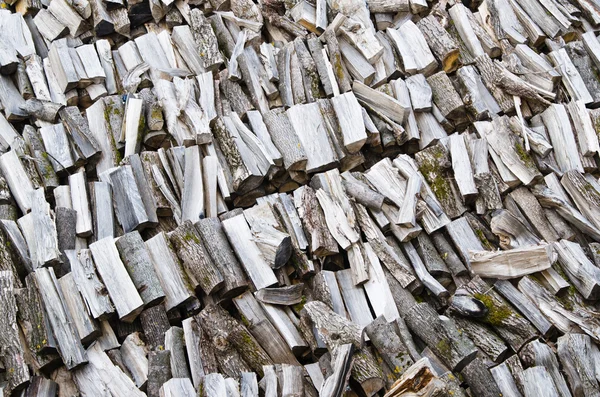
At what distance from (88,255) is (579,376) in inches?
132

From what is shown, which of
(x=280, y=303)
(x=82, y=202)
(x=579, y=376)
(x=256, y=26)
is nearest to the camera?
(x=579, y=376)

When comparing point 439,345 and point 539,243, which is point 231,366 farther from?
point 539,243

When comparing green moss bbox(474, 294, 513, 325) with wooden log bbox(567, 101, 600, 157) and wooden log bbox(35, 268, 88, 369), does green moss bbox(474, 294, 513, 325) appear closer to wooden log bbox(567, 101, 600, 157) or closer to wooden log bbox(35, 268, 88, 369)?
wooden log bbox(567, 101, 600, 157)

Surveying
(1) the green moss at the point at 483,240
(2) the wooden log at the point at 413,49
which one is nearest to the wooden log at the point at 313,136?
(2) the wooden log at the point at 413,49

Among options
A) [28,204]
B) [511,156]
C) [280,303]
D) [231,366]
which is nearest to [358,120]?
[511,156]

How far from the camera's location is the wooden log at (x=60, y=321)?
14.1 ft

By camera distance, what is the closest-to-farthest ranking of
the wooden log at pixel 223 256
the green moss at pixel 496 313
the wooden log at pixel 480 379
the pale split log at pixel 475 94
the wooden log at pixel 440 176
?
the wooden log at pixel 480 379 → the green moss at pixel 496 313 → the wooden log at pixel 223 256 → the wooden log at pixel 440 176 → the pale split log at pixel 475 94

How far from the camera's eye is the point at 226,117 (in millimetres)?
5371

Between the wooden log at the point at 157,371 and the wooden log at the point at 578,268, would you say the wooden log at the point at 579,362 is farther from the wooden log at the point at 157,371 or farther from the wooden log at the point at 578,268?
the wooden log at the point at 157,371

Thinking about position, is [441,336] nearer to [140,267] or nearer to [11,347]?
[140,267]

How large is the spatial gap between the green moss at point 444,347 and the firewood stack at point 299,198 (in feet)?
0.12

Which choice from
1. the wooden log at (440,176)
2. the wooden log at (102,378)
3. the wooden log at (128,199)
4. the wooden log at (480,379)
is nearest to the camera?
the wooden log at (480,379)

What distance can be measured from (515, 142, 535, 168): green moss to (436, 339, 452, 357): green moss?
5.43 feet

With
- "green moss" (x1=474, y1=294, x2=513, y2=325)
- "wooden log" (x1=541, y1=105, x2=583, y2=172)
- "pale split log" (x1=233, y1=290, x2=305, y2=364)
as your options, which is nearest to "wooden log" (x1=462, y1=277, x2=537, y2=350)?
"green moss" (x1=474, y1=294, x2=513, y2=325)
